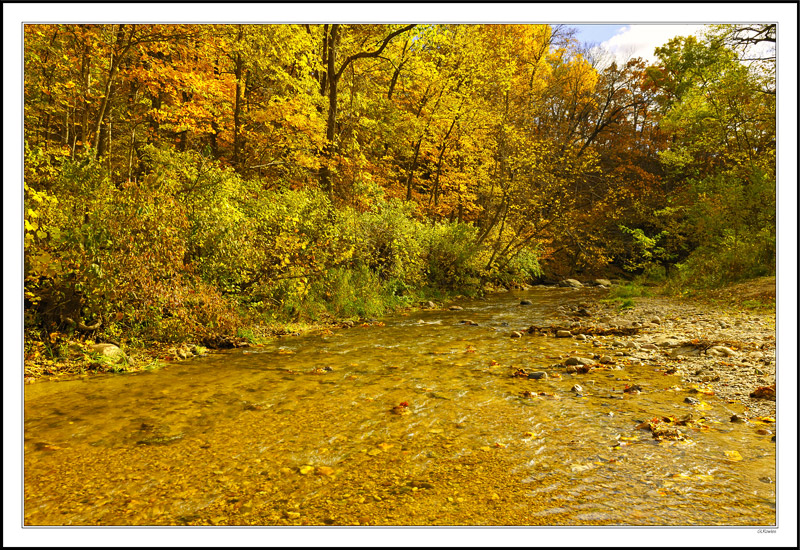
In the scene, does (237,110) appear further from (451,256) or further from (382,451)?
(382,451)

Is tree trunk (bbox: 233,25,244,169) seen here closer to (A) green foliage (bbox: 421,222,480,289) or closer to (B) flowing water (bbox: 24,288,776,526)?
(A) green foliage (bbox: 421,222,480,289)

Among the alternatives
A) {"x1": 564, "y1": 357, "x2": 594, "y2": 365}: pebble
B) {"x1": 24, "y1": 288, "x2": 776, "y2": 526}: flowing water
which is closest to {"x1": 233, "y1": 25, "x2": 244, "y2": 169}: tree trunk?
{"x1": 24, "y1": 288, "x2": 776, "y2": 526}: flowing water

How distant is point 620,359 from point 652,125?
28.3 m

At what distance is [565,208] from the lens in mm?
19250

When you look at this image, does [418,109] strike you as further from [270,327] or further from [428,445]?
[428,445]

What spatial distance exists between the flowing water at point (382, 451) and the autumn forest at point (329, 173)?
7.16ft

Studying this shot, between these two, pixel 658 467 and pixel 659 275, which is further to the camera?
pixel 659 275

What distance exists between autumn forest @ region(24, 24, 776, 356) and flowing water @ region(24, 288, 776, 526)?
86.0 inches

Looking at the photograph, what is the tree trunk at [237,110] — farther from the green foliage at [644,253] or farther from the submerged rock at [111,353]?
the green foliage at [644,253]

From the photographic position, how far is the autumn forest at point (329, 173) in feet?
22.4

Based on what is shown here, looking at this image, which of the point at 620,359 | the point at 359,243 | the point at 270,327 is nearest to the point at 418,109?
the point at 359,243

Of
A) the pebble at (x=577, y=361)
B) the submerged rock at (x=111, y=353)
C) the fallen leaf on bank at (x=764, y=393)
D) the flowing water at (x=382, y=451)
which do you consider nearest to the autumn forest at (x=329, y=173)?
the submerged rock at (x=111, y=353)

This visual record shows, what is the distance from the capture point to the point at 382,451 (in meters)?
3.66
